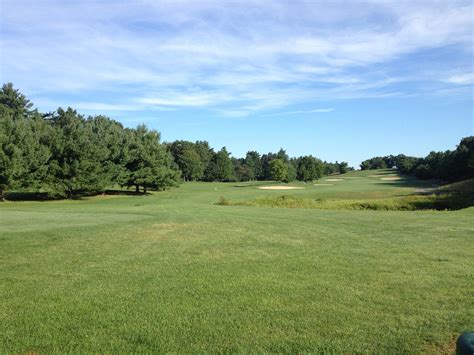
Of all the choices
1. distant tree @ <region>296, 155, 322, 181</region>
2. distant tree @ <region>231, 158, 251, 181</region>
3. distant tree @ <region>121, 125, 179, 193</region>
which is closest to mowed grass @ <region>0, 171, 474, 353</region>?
distant tree @ <region>121, 125, 179, 193</region>

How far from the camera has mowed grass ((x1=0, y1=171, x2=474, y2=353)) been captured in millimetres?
5668

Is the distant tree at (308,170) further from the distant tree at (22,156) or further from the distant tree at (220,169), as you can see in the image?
the distant tree at (22,156)

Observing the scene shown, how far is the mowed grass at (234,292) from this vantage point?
5668mm

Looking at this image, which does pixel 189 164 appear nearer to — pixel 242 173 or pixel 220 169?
pixel 220 169

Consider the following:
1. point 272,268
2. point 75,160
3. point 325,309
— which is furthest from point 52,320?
point 75,160

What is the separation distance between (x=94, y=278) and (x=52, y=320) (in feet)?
7.91

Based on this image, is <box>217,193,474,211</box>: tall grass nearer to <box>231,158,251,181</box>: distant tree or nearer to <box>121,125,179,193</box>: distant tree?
<box>121,125,179,193</box>: distant tree

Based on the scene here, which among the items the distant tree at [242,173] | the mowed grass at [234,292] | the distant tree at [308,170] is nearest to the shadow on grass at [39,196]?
the mowed grass at [234,292]

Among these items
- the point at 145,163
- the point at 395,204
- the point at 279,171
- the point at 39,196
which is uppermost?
the point at 145,163

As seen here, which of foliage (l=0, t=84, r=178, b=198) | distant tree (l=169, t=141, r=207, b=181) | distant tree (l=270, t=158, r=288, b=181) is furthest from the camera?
distant tree (l=169, t=141, r=207, b=181)

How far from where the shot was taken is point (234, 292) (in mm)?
7629

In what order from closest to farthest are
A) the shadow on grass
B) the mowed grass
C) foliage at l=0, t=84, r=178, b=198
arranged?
the mowed grass, foliage at l=0, t=84, r=178, b=198, the shadow on grass

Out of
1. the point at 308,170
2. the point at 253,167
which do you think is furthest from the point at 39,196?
the point at 253,167

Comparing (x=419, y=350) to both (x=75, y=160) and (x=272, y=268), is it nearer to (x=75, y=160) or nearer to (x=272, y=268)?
(x=272, y=268)
